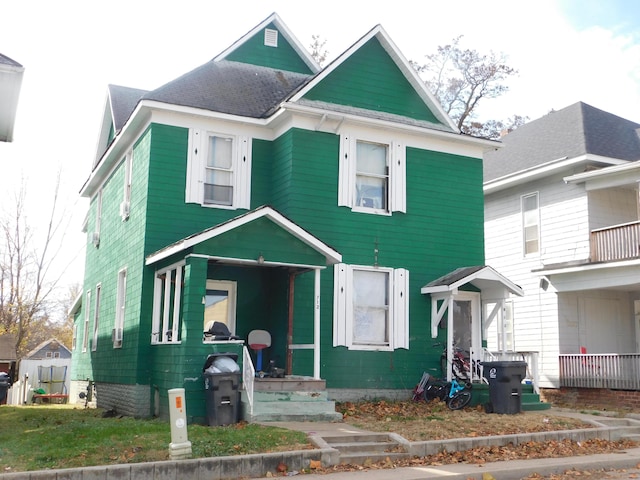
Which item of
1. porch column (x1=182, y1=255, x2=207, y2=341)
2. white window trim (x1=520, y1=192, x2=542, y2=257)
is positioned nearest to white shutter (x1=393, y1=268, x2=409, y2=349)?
porch column (x1=182, y1=255, x2=207, y2=341)

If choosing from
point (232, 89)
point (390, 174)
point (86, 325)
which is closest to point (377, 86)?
point (390, 174)

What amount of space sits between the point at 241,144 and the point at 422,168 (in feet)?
14.3

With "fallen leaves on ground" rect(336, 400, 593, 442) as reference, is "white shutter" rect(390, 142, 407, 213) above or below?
above

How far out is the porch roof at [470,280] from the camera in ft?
53.4

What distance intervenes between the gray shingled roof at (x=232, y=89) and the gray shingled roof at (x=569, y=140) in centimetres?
684

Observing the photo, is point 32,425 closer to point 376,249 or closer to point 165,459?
point 165,459

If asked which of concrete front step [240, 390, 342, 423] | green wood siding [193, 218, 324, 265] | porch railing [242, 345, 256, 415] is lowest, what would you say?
concrete front step [240, 390, 342, 423]

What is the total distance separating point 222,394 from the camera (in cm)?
1229

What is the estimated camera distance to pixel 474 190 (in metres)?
18.2

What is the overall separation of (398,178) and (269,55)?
17.3 ft

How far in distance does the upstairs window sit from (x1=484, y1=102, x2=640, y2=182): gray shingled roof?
1037 millimetres

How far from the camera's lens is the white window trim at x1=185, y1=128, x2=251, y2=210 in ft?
52.7

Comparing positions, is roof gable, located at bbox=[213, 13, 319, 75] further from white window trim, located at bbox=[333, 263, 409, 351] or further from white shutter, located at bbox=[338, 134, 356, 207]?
white window trim, located at bbox=[333, 263, 409, 351]

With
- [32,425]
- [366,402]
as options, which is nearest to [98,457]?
[32,425]
